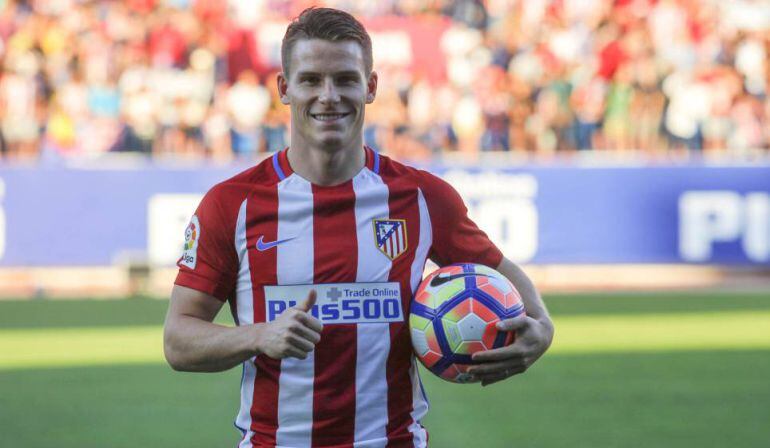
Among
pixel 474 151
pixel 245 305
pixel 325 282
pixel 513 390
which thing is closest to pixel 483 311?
pixel 325 282

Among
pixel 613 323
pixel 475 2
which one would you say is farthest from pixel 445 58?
pixel 613 323

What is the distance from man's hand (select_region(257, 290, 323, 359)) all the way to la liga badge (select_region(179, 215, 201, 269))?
0.48m

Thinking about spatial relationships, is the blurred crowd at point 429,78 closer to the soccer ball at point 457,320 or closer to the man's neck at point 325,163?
the man's neck at point 325,163

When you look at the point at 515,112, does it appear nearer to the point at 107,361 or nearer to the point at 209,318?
the point at 107,361

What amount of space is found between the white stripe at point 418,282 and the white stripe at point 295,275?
12.4 inches

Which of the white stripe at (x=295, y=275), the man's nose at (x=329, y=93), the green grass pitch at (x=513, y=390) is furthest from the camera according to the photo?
the green grass pitch at (x=513, y=390)

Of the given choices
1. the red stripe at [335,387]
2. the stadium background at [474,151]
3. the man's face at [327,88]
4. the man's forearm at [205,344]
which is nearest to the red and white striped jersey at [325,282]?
the red stripe at [335,387]

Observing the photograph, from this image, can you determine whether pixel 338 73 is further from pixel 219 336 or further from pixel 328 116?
pixel 219 336

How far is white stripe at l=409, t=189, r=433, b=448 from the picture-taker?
3840mm

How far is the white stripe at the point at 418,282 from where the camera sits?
384 centimetres

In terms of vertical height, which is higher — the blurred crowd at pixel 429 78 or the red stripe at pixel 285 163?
the blurred crowd at pixel 429 78

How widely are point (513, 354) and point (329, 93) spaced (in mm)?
895

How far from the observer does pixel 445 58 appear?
68.2ft

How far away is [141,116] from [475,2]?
21.0 ft
